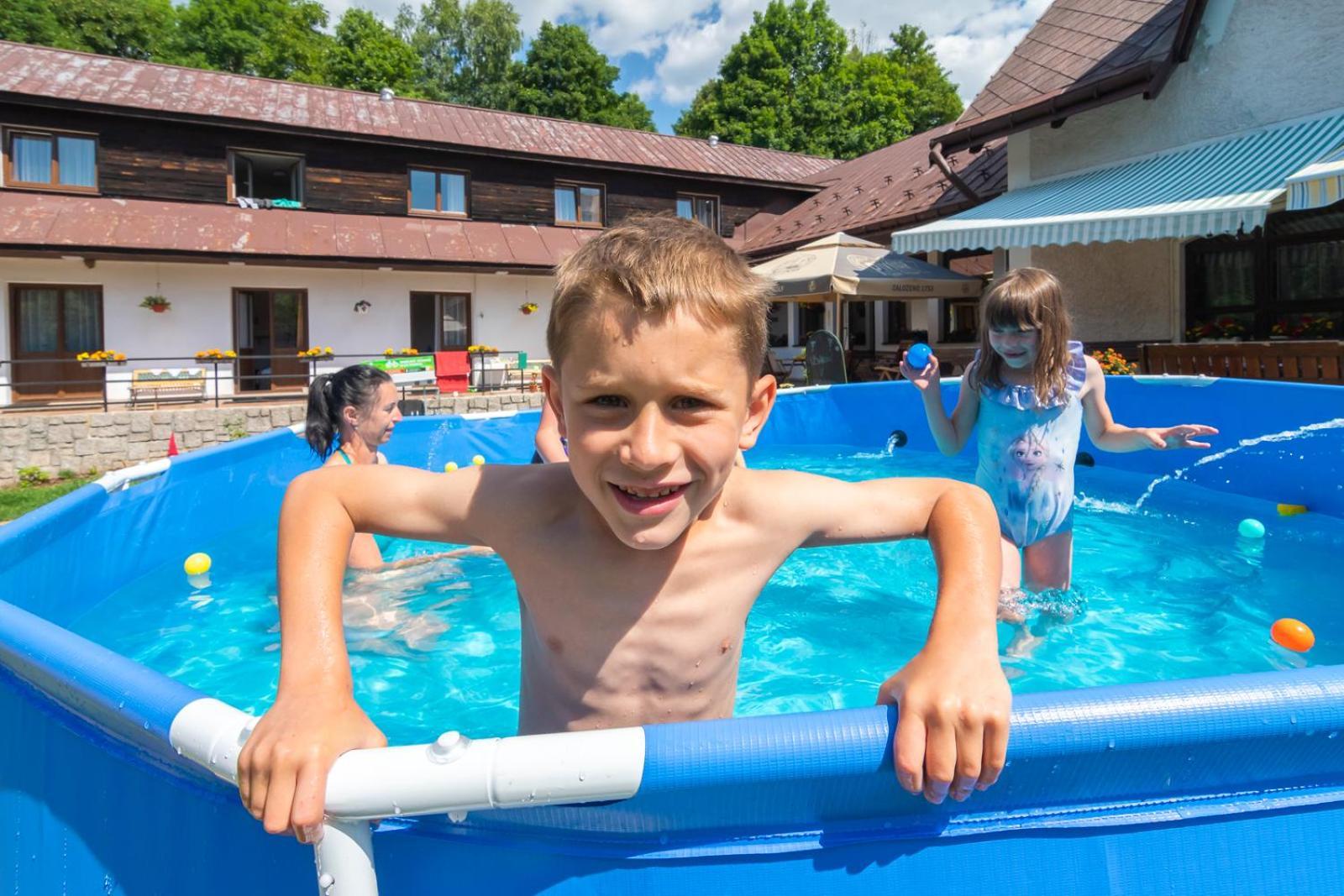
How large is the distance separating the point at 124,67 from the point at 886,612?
69.9 feet

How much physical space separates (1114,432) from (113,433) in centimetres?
1260

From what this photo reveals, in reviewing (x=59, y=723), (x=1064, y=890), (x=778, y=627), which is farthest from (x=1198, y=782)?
(x=778, y=627)

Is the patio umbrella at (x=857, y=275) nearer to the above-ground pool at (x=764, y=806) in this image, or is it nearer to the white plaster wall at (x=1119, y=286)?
the white plaster wall at (x=1119, y=286)

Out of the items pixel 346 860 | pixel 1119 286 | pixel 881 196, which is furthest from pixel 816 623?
pixel 881 196

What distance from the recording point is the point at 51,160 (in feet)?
53.3

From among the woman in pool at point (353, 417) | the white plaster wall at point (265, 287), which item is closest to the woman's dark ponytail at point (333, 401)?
the woman in pool at point (353, 417)

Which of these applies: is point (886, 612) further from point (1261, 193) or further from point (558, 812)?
point (1261, 193)

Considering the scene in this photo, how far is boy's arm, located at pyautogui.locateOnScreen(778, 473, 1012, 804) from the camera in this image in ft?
3.45

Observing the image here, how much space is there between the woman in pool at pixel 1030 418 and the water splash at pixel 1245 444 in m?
2.91

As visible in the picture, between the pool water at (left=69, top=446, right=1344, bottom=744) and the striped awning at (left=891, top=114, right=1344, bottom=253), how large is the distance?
4120mm

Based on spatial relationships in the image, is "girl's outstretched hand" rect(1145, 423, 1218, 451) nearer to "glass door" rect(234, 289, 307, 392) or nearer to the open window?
"glass door" rect(234, 289, 307, 392)

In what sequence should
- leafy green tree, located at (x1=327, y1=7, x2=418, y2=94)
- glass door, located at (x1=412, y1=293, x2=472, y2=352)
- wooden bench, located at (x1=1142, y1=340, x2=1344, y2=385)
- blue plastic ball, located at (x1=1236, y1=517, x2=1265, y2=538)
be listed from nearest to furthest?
blue plastic ball, located at (x1=1236, y1=517, x2=1265, y2=538)
wooden bench, located at (x1=1142, y1=340, x2=1344, y2=385)
glass door, located at (x1=412, y1=293, x2=472, y2=352)
leafy green tree, located at (x1=327, y1=7, x2=418, y2=94)

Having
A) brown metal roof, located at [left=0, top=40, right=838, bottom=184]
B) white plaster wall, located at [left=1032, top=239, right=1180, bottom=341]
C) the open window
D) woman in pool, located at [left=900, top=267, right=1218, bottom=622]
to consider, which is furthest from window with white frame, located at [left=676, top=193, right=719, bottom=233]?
woman in pool, located at [left=900, top=267, right=1218, bottom=622]

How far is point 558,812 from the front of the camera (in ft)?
3.55
